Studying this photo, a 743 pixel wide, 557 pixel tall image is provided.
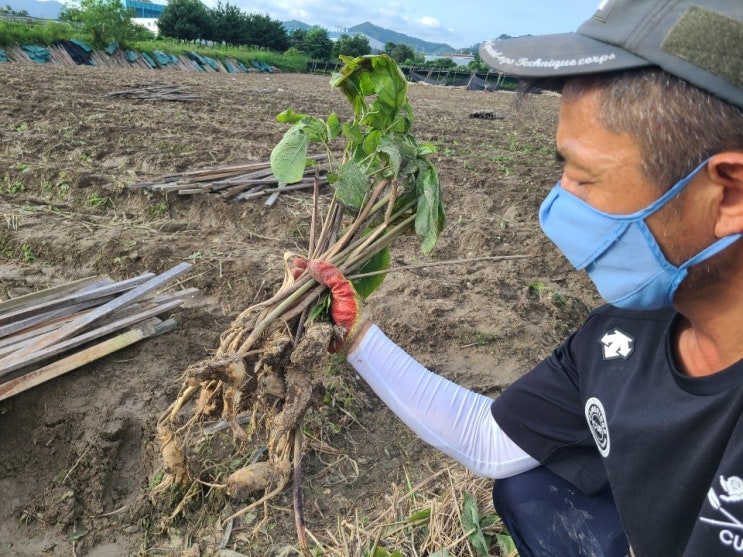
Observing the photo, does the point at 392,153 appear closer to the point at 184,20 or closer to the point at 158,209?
the point at 158,209

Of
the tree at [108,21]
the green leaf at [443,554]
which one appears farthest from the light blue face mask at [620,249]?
the tree at [108,21]

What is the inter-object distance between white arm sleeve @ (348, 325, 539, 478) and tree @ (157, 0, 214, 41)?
1713 inches

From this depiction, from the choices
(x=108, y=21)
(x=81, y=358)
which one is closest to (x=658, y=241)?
(x=81, y=358)

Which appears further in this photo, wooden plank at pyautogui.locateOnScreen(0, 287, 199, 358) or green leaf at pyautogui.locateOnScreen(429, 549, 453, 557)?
wooden plank at pyautogui.locateOnScreen(0, 287, 199, 358)

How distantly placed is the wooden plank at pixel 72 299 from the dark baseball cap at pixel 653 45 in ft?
8.71

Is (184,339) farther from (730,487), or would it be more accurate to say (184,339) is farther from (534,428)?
(730,487)

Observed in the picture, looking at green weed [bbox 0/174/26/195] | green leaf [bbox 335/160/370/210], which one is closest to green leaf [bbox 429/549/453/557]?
green leaf [bbox 335/160/370/210]

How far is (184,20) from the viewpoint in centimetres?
3891

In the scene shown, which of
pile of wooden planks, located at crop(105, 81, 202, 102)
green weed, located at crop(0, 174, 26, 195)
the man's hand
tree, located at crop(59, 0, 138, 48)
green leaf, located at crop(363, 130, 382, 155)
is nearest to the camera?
the man's hand

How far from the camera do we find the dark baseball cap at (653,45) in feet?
3.05

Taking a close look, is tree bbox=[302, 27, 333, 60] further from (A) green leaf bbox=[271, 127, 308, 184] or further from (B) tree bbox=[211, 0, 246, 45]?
(A) green leaf bbox=[271, 127, 308, 184]

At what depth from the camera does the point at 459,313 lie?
366 cm

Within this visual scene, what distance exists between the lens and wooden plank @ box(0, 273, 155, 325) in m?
2.83

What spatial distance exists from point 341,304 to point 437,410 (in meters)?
0.49
